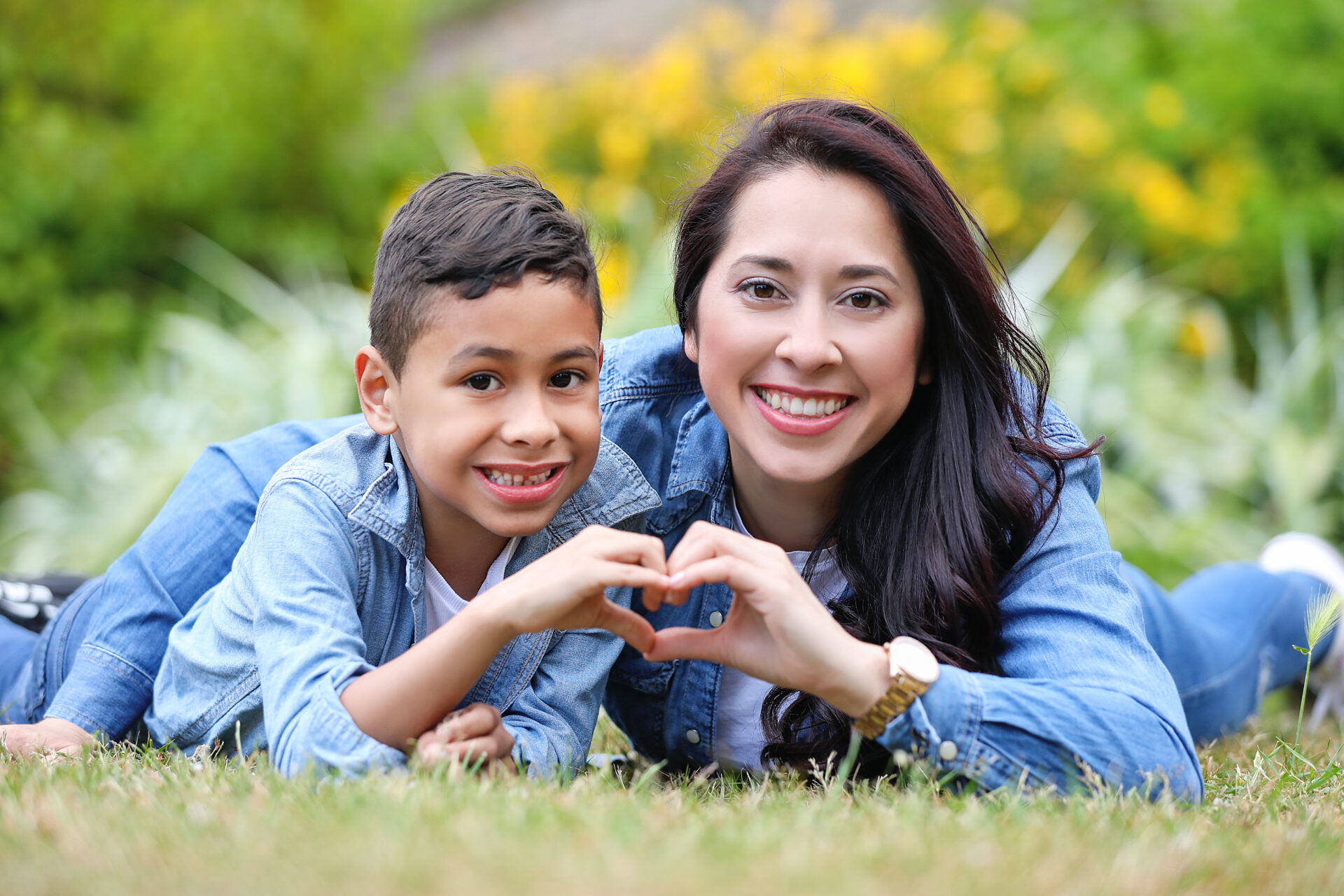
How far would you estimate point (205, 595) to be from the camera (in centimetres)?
289

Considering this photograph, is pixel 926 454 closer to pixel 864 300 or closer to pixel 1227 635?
pixel 864 300

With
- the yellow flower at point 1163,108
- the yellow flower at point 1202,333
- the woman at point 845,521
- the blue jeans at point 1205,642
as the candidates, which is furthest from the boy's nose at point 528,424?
the yellow flower at point 1163,108

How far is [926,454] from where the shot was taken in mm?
2719

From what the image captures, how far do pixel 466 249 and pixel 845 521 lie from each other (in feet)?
3.41

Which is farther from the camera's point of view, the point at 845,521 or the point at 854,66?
the point at 854,66

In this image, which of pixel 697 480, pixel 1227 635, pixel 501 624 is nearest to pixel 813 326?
pixel 697 480

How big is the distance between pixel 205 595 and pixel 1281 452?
4.33 metres

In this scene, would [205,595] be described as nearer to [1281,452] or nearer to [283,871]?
[283,871]

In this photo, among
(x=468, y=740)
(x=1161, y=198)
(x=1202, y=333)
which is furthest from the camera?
(x=1161, y=198)

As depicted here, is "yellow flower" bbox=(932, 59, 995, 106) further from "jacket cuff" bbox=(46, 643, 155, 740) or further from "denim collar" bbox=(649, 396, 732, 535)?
"jacket cuff" bbox=(46, 643, 155, 740)

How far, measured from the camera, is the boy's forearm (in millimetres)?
2064

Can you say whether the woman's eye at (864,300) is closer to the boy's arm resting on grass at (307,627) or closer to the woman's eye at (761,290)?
the woman's eye at (761,290)

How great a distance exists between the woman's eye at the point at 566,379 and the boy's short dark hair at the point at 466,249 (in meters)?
0.12

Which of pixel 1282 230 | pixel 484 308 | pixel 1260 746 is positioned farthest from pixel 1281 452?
pixel 484 308
